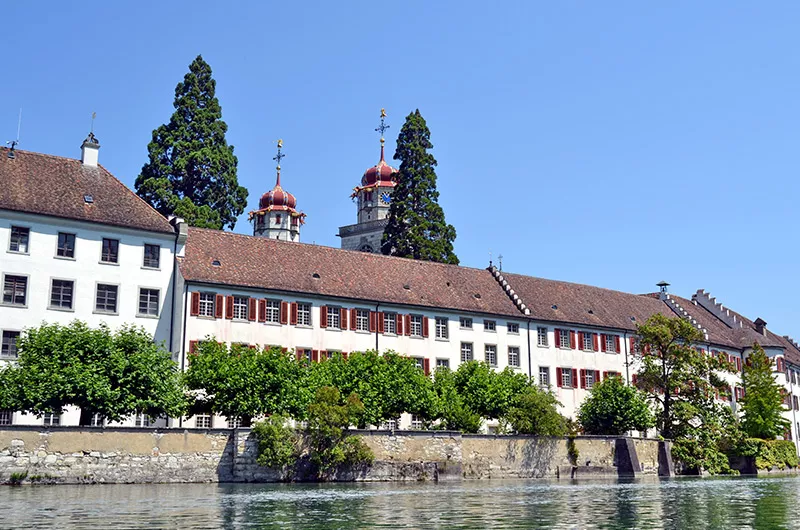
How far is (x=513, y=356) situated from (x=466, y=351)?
420cm

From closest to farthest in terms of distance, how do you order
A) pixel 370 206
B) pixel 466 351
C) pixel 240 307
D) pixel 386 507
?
pixel 386 507
pixel 240 307
pixel 466 351
pixel 370 206

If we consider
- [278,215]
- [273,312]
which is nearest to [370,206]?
[278,215]

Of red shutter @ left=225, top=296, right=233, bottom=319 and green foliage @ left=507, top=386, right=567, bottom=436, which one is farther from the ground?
red shutter @ left=225, top=296, right=233, bottom=319

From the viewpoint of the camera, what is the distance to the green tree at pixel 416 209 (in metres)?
77.6

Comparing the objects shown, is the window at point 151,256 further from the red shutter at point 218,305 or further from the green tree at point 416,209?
the green tree at point 416,209

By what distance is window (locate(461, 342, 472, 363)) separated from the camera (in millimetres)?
65562

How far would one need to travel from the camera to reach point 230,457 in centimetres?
4381

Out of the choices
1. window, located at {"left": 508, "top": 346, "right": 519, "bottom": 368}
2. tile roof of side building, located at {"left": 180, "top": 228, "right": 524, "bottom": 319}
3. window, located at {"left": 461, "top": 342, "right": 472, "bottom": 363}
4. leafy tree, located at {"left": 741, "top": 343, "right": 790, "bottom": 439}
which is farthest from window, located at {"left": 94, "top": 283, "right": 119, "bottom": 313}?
leafy tree, located at {"left": 741, "top": 343, "right": 790, "bottom": 439}

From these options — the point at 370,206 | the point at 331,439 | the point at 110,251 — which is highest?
the point at 370,206

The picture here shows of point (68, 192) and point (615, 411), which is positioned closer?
point (68, 192)

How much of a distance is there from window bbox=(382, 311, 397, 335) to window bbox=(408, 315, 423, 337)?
1.23 meters

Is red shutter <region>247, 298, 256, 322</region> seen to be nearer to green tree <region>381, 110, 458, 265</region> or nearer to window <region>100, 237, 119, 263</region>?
window <region>100, 237, 119, 263</region>

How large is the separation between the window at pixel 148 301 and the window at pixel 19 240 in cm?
645

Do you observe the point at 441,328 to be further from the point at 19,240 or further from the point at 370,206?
the point at 370,206
